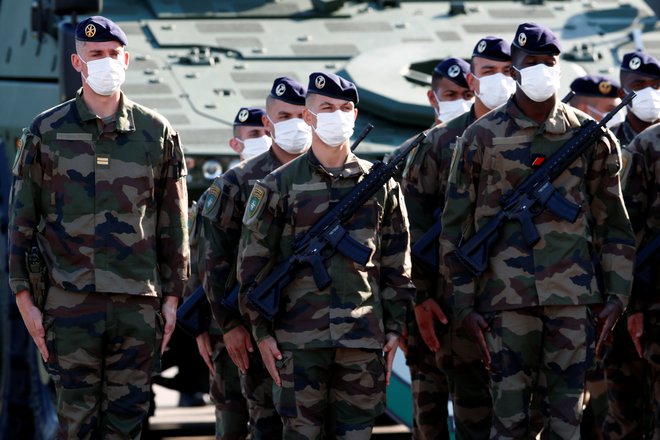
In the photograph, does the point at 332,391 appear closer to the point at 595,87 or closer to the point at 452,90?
the point at 452,90

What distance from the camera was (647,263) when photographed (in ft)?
27.0

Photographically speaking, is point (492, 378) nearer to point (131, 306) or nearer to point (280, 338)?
point (280, 338)

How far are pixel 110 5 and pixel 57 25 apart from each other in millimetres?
809

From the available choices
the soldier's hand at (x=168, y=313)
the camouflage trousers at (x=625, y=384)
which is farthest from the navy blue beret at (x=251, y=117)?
the camouflage trousers at (x=625, y=384)

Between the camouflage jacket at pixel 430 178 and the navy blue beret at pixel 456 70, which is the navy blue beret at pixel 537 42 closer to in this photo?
the camouflage jacket at pixel 430 178

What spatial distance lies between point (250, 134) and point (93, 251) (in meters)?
1.73

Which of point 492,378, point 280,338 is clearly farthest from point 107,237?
point 492,378

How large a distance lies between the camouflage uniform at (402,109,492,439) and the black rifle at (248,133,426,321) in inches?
40.1

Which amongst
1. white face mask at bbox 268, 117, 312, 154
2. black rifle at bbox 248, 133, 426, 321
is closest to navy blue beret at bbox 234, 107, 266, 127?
white face mask at bbox 268, 117, 312, 154

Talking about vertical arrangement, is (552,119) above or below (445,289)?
above

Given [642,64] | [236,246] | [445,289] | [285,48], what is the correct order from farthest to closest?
[285,48]
[642,64]
[445,289]
[236,246]

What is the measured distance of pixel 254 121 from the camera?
9.20 m

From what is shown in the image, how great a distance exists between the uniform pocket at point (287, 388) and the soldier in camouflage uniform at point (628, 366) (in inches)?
80.0

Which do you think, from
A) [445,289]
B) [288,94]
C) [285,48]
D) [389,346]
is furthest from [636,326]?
[285,48]
